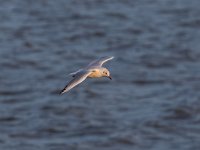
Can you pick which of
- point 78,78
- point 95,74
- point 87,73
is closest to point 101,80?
point 95,74

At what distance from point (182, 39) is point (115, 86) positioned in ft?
12.5

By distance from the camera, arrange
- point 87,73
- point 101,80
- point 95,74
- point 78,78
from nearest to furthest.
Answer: point 78,78
point 87,73
point 95,74
point 101,80

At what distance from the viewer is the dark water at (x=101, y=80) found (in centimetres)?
1738

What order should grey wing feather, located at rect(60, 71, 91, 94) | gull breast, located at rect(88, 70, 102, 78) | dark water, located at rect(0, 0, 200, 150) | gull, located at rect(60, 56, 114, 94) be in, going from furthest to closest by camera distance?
dark water, located at rect(0, 0, 200, 150)
gull breast, located at rect(88, 70, 102, 78)
gull, located at rect(60, 56, 114, 94)
grey wing feather, located at rect(60, 71, 91, 94)

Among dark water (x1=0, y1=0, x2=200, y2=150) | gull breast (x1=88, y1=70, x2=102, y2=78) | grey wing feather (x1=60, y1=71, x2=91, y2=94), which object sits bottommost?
grey wing feather (x1=60, y1=71, x2=91, y2=94)

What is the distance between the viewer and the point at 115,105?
1834 centimetres

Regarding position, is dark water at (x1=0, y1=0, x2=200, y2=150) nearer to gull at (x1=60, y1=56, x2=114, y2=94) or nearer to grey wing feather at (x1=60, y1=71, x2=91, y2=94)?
gull at (x1=60, y1=56, x2=114, y2=94)

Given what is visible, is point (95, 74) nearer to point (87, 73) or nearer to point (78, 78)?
point (87, 73)

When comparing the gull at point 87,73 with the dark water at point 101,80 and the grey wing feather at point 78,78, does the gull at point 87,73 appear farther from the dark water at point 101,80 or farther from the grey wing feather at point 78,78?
the dark water at point 101,80

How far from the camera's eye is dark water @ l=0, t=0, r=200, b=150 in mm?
17375

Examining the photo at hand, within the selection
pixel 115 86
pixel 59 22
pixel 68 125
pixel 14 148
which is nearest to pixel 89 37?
pixel 59 22

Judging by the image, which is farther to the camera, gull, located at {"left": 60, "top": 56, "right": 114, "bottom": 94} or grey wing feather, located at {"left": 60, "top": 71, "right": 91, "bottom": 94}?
gull, located at {"left": 60, "top": 56, "right": 114, "bottom": 94}

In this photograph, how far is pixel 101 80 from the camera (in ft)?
65.3

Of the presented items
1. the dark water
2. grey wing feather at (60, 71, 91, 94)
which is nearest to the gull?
grey wing feather at (60, 71, 91, 94)
